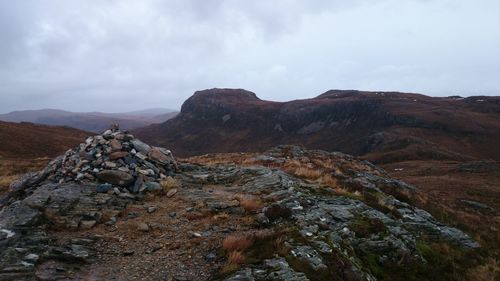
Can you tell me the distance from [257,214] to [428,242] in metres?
6.51

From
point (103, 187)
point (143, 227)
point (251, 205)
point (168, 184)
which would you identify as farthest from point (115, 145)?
point (251, 205)

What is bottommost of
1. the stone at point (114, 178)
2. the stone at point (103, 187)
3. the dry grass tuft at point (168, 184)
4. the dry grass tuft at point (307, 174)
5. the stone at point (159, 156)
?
the dry grass tuft at point (307, 174)

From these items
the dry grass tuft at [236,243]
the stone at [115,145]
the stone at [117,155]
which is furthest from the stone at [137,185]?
the dry grass tuft at [236,243]

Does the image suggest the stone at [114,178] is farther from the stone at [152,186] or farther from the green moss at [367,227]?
the green moss at [367,227]

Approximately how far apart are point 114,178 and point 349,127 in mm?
104800

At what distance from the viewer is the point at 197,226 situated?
12.1 meters

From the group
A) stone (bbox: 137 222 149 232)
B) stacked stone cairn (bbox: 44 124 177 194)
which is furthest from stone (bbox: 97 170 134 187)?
stone (bbox: 137 222 149 232)

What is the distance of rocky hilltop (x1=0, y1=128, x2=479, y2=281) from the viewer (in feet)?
31.3

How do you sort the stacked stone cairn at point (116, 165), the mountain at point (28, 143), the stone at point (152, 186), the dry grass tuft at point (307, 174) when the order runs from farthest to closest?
the mountain at point (28, 143) → the dry grass tuft at point (307, 174) → the stone at point (152, 186) → the stacked stone cairn at point (116, 165)

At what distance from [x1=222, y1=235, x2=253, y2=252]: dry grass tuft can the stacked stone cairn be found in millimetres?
6095

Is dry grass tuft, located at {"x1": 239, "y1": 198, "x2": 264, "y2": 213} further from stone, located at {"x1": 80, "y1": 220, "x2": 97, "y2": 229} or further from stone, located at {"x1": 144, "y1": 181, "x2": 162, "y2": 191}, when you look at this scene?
stone, located at {"x1": 80, "y1": 220, "x2": 97, "y2": 229}

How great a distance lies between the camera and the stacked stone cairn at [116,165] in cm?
1533

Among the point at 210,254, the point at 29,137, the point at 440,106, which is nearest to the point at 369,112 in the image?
the point at 440,106

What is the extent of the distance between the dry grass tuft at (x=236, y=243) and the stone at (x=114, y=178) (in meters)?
6.57
